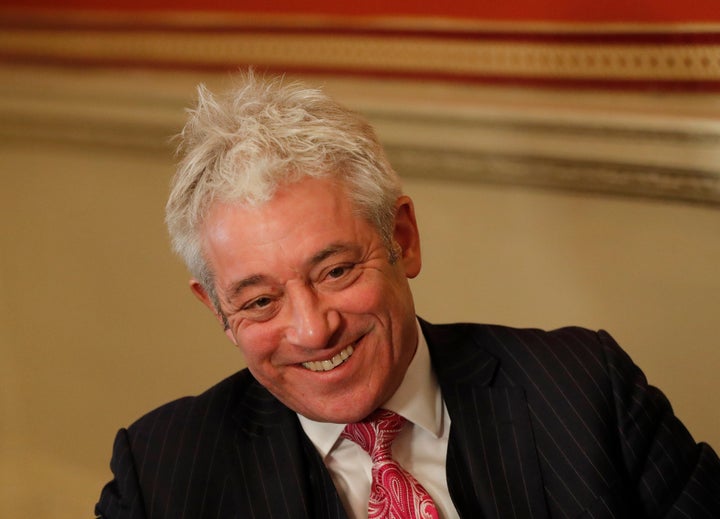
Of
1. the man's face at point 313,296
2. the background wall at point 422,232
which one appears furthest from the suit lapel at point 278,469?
the background wall at point 422,232

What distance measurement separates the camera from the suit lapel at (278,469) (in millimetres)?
1866

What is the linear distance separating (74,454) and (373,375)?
7.54 ft

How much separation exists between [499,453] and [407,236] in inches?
16.5

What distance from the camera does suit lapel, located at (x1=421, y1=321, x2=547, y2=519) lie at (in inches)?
73.7

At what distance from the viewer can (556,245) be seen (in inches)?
109

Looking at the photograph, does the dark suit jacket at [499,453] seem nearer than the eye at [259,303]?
No

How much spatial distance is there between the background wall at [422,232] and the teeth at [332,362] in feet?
3.53

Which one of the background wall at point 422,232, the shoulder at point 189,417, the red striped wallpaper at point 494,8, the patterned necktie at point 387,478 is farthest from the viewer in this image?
the background wall at point 422,232

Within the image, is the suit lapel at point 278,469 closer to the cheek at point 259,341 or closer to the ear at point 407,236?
the cheek at point 259,341

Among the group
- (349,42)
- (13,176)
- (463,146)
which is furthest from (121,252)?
(463,146)

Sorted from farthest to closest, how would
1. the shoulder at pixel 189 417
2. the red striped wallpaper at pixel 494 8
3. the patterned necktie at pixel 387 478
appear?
the red striped wallpaper at pixel 494 8
the shoulder at pixel 189 417
the patterned necktie at pixel 387 478

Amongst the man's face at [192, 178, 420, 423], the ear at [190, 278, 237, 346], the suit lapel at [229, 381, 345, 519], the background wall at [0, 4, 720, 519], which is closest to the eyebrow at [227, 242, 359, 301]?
the man's face at [192, 178, 420, 423]

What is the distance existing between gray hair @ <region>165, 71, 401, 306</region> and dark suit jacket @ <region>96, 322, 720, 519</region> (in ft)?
0.99

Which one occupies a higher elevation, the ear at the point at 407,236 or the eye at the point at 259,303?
the ear at the point at 407,236
